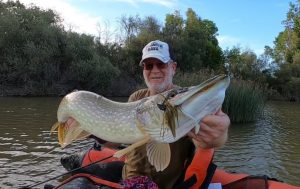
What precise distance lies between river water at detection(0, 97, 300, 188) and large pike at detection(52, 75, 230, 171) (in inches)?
131

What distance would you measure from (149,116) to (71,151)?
7.04 meters

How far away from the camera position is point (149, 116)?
2.59 meters

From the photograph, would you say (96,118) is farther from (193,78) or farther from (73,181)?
(193,78)

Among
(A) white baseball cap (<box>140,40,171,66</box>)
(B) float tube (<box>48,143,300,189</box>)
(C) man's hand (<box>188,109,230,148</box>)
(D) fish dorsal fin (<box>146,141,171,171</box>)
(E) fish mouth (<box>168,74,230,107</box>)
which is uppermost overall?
(A) white baseball cap (<box>140,40,171,66</box>)

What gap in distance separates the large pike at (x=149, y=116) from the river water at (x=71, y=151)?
3320 mm

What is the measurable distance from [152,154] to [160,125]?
23 cm

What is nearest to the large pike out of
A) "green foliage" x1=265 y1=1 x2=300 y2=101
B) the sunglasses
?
the sunglasses

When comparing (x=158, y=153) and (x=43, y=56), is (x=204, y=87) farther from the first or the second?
(x=43, y=56)

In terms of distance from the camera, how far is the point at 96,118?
2863 millimetres

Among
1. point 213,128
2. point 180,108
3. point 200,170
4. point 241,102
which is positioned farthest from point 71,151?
point 241,102

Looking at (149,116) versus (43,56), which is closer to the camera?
(149,116)

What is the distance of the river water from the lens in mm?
7559

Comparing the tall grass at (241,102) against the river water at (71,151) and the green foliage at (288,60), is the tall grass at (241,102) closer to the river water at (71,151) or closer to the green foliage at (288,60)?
the river water at (71,151)

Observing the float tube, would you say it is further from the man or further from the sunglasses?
the sunglasses
